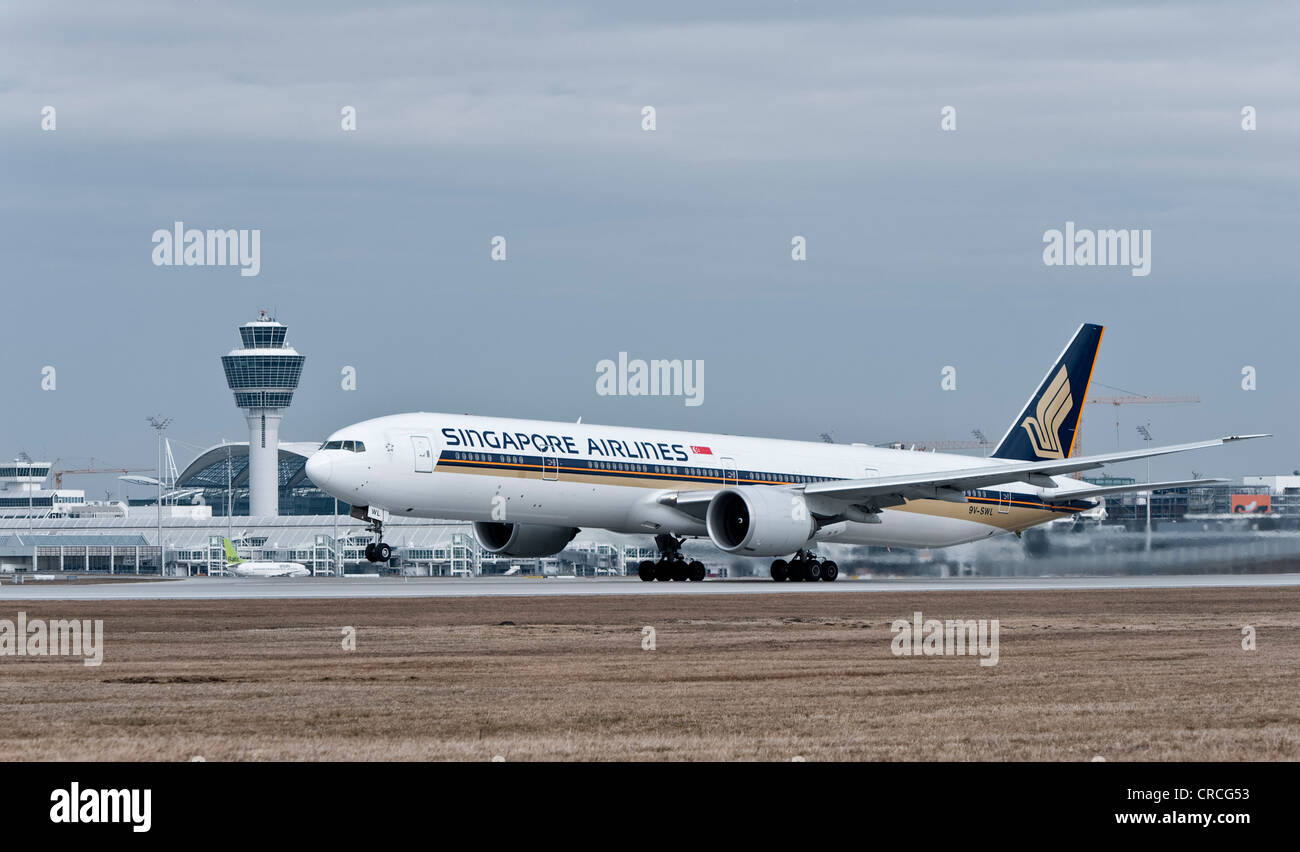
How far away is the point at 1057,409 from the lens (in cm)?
6475

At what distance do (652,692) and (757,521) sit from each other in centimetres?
3231

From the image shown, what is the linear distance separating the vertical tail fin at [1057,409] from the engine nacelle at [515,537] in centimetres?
1873

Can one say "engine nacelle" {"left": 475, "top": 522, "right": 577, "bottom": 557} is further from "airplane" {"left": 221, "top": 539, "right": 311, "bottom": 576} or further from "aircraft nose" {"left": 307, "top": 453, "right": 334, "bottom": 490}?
"airplane" {"left": 221, "top": 539, "right": 311, "bottom": 576}

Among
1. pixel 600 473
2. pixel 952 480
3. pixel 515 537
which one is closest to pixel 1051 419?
pixel 952 480

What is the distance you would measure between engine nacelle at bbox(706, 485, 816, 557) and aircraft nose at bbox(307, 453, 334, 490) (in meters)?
11.9

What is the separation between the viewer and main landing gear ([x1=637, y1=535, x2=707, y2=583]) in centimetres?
5497

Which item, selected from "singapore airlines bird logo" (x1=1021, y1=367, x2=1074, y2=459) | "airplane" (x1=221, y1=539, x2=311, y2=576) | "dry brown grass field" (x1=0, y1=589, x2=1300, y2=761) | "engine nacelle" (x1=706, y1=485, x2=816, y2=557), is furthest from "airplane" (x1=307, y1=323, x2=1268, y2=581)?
"airplane" (x1=221, y1=539, x2=311, y2=576)

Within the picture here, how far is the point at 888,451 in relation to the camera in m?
61.1

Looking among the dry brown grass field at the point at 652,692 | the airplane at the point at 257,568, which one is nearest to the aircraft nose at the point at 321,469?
the dry brown grass field at the point at 652,692

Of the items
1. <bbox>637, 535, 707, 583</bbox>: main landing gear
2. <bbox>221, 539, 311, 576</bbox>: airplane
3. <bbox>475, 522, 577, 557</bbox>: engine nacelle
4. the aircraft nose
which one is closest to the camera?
the aircraft nose

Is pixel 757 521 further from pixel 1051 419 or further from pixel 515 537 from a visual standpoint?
pixel 1051 419
